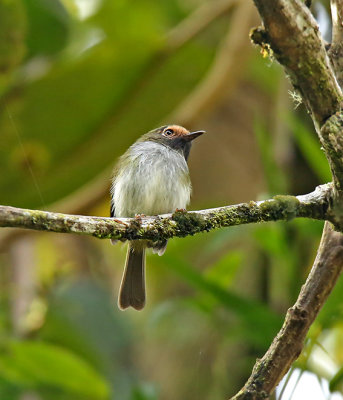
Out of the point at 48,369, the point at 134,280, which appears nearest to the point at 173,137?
the point at 134,280

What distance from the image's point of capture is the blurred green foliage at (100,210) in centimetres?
389

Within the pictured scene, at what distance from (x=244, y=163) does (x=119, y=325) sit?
1.60 metres

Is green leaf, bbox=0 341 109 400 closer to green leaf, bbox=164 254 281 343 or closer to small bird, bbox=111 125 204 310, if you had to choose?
small bird, bbox=111 125 204 310

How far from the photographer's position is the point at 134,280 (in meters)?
4.22

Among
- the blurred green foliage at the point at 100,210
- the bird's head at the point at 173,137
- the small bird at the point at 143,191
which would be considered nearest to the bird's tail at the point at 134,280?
the small bird at the point at 143,191

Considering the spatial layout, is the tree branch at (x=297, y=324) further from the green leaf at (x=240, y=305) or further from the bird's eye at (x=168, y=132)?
the bird's eye at (x=168, y=132)

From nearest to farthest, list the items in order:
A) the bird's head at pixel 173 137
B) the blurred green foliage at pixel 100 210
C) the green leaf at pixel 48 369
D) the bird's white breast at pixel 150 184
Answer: the green leaf at pixel 48 369 < the blurred green foliage at pixel 100 210 < the bird's white breast at pixel 150 184 < the bird's head at pixel 173 137

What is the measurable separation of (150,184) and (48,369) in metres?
1.16

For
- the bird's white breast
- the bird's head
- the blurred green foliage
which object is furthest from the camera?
the bird's head

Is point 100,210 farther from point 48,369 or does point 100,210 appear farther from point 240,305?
point 240,305

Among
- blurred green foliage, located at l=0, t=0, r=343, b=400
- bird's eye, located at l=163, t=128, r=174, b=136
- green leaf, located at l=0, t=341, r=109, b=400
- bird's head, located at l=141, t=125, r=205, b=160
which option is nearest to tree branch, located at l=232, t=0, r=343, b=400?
blurred green foliage, located at l=0, t=0, r=343, b=400

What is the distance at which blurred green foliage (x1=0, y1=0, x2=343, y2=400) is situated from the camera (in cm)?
389

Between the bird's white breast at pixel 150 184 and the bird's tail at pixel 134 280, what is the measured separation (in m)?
0.26

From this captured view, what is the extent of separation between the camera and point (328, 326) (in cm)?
335
